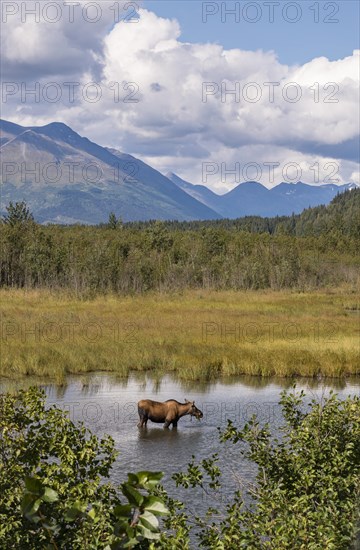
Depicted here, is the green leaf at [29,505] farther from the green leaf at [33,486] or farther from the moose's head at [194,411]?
→ the moose's head at [194,411]

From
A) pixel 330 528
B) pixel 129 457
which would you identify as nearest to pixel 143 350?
pixel 129 457

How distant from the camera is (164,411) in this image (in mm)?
20062

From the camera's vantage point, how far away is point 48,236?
83.8 meters

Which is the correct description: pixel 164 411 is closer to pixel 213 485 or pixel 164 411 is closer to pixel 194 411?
pixel 194 411

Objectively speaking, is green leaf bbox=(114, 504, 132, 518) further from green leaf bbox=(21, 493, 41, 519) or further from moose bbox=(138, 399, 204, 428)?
moose bbox=(138, 399, 204, 428)

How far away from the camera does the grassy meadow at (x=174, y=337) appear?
30.0 meters

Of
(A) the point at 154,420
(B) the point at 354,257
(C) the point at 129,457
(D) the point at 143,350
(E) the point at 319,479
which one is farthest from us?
(B) the point at 354,257

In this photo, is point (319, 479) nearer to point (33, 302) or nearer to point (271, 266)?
point (33, 302)

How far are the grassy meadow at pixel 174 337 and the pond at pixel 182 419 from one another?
1383mm

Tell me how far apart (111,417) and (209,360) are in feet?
35.3

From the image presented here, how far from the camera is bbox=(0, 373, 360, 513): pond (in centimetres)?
1591

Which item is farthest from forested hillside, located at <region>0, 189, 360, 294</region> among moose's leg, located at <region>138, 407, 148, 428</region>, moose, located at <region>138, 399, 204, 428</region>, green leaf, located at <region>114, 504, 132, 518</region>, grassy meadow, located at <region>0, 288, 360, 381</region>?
green leaf, located at <region>114, 504, 132, 518</region>

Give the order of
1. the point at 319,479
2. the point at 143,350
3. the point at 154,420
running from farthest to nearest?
the point at 143,350 < the point at 154,420 < the point at 319,479

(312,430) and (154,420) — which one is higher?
(312,430)
